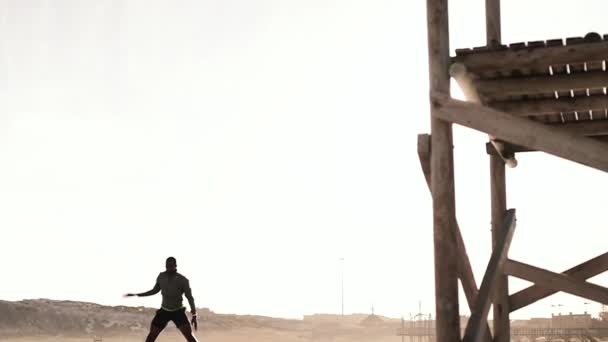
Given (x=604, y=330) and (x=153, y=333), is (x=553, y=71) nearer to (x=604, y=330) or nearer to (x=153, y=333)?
(x=153, y=333)

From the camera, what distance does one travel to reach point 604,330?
59.8 metres

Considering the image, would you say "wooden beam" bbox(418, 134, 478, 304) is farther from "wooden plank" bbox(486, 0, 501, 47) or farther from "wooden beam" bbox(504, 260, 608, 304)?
"wooden plank" bbox(486, 0, 501, 47)

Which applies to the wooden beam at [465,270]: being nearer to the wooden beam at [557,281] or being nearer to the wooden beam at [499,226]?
the wooden beam at [557,281]

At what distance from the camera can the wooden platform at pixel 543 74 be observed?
6.27m

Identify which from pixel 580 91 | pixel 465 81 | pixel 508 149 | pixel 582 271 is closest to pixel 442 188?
pixel 465 81

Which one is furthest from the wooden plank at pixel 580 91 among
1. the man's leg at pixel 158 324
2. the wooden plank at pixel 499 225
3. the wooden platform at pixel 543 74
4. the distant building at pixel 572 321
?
the distant building at pixel 572 321

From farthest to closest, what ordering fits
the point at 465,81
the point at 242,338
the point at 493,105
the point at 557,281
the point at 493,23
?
1. the point at 242,338
2. the point at 557,281
3. the point at 493,23
4. the point at 493,105
5. the point at 465,81

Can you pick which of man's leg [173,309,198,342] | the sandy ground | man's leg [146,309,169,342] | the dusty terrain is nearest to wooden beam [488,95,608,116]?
man's leg [173,309,198,342]

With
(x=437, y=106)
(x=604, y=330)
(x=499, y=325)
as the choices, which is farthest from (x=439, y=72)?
(x=604, y=330)

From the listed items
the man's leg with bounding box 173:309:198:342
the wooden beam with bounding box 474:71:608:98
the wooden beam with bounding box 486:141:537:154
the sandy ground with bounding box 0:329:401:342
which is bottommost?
the sandy ground with bounding box 0:329:401:342

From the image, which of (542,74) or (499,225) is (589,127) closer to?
(499,225)

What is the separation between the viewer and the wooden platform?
20.6 ft

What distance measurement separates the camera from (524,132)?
634cm

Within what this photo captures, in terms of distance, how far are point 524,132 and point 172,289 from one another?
600 cm
